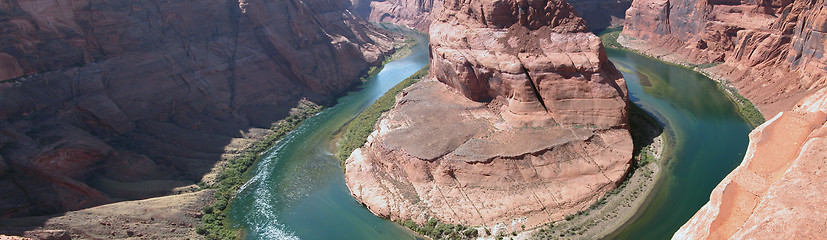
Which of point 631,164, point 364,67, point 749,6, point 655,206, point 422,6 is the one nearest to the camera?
point 655,206

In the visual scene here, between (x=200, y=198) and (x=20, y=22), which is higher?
(x=20, y=22)

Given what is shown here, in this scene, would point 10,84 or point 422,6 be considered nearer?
point 10,84

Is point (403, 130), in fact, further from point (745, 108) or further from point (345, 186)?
point (745, 108)

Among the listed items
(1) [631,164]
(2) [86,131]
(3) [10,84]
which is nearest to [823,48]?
(1) [631,164]

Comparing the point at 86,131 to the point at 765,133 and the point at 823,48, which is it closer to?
the point at 765,133

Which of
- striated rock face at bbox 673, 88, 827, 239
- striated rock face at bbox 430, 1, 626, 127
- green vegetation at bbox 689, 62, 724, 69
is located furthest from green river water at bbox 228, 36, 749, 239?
striated rock face at bbox 673, 88, 827, 239

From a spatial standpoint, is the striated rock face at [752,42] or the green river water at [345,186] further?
the striated rock face at [752,42]

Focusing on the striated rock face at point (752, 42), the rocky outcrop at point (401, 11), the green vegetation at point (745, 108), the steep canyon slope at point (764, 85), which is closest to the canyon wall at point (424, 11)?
the rocky outcrop at point (401, 11)

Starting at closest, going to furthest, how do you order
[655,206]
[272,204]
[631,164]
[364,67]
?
[655,206]
[631,164]
[272,204]
[364,67]

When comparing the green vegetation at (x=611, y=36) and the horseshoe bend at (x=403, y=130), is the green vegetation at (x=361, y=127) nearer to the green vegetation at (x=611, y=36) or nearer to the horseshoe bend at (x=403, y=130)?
the horseshoe bend at (x=403, y=130)
